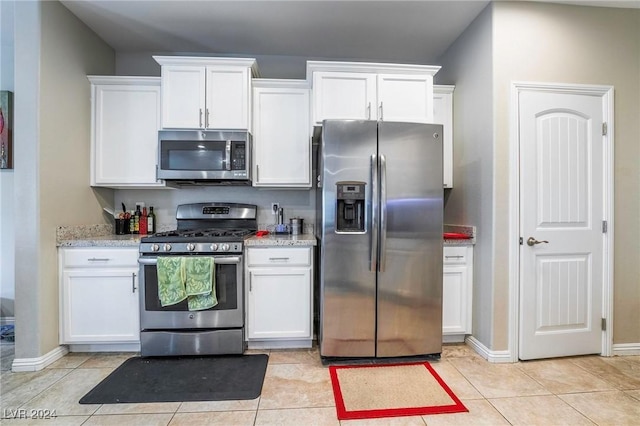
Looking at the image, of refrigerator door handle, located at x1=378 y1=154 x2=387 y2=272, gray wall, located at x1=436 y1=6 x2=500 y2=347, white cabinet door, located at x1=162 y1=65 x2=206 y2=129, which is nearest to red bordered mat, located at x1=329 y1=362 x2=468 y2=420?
gray wall, located at x1=436 y1=6 x2=500 y2=347

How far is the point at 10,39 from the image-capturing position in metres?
2.72

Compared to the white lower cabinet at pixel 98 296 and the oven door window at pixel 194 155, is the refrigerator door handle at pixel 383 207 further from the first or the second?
the white lower cabinet at pixel 98 296

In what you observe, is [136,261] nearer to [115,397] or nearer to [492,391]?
[115,397]

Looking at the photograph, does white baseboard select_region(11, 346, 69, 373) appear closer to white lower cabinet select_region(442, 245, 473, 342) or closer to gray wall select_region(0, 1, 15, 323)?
gray wall select_region(0, 1, 15, 323)

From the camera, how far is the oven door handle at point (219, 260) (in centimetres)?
225

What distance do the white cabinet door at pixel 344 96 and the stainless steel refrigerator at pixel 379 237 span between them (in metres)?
0.37

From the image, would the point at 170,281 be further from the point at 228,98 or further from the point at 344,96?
the point at 344,96

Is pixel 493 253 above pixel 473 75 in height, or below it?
below

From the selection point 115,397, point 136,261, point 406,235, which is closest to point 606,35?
point 406,235

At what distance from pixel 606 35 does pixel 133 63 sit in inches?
170

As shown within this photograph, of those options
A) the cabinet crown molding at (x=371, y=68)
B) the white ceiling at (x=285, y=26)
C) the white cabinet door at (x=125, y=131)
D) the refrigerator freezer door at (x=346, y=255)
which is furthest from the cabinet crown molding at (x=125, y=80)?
the refrigerator freezer door at (x=346, y=255)

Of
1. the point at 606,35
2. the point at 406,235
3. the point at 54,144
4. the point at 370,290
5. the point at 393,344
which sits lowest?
the point at 393,344

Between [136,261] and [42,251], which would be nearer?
[42,251]

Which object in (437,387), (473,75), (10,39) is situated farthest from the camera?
(10,39)
